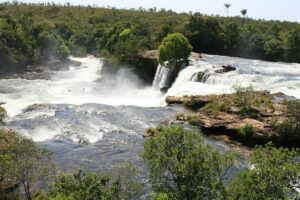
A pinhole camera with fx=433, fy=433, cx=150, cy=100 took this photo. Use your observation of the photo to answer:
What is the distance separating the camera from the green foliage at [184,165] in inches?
987

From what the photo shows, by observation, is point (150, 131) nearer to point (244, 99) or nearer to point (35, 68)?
point (244, 99)

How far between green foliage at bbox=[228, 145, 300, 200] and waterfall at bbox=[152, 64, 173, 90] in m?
64.4

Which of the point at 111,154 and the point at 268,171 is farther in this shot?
the point at 111,154

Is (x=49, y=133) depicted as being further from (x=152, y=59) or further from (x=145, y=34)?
(x=145, y=34)

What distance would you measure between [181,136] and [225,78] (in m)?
52.1

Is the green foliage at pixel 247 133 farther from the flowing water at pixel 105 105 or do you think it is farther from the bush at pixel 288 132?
the flowing water at pixel 105 105

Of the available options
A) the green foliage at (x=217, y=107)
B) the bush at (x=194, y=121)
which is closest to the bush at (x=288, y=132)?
the green foliage at (x=217, y=107)

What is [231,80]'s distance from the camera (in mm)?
75938

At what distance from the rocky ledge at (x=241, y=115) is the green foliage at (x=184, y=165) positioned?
2808cm

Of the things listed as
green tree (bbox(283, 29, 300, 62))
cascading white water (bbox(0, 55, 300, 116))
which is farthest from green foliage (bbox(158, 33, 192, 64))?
green tree (bbox(283, 29, 300, 62))

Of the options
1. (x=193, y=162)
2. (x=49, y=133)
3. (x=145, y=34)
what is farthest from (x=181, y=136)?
(x=145, y=34)

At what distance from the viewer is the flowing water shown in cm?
5059

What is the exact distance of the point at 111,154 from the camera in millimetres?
48812

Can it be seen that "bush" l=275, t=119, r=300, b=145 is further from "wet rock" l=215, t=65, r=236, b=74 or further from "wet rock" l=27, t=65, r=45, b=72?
"wet rock" l=27, t=65, r=45, b=72
